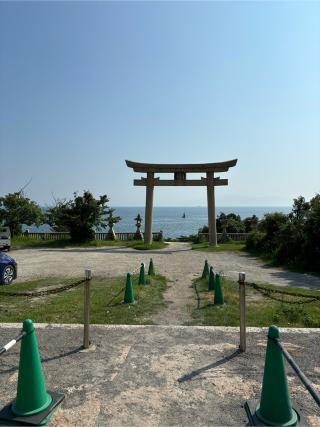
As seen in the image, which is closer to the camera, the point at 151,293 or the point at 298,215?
the point at 151,293

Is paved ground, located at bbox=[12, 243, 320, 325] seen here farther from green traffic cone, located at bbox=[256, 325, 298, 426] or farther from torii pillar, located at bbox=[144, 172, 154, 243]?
torii pillar, located at bbox=[144, 172, 154, 243]

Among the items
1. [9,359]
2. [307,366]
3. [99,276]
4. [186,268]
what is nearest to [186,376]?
[307,366]

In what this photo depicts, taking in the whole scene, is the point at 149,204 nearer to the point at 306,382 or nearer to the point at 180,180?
the point at 180,180

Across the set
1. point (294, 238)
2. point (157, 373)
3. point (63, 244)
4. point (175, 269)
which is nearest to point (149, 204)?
point (63, 244)

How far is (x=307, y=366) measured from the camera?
4.29 metres

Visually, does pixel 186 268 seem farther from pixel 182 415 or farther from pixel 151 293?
pixel 182 415

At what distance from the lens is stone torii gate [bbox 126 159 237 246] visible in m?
21.6

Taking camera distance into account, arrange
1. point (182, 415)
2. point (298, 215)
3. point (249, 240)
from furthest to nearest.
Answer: point (249, 240), point (298, 215), point (182, 415)

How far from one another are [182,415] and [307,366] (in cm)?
188

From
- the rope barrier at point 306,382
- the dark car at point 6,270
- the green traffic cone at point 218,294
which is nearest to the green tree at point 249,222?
the dark car at point 6,270

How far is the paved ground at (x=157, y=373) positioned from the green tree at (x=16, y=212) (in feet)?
65.8

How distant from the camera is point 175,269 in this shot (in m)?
12.9

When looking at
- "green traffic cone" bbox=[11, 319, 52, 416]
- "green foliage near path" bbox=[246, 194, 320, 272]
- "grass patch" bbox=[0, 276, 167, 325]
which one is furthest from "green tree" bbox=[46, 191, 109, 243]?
"green traffic cone" bbox=[11, 319, 52, 416]

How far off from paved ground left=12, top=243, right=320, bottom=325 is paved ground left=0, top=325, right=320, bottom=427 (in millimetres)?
1339
